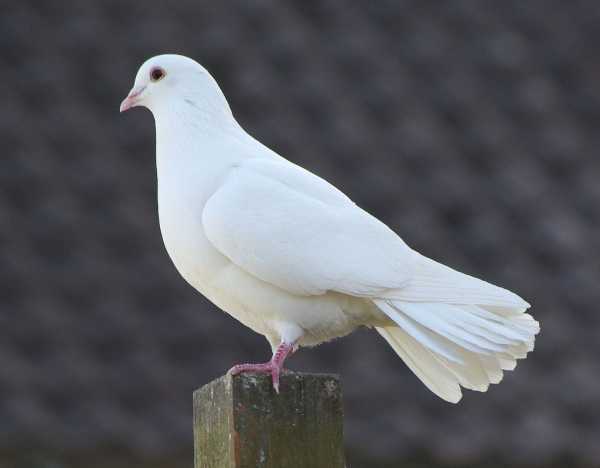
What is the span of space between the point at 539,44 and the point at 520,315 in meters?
3.16

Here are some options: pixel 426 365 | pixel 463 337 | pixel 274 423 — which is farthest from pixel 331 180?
pixel 274 423

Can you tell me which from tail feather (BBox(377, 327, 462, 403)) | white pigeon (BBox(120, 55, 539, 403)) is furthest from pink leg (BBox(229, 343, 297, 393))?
tail feather (BBox(377, 327, 462, 403))

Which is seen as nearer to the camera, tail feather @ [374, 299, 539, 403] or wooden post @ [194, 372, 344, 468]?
wooden post @ [194, 372, 344, 468]

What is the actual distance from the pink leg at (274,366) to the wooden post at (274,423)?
22 mm

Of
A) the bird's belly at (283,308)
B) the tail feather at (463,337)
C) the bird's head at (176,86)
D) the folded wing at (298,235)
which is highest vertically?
the bird's head at (176,86)

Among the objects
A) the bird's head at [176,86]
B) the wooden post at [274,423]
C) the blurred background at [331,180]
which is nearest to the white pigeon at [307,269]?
the bird's head at [176,86]

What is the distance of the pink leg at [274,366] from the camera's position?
325cm

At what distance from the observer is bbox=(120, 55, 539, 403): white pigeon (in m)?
3.73

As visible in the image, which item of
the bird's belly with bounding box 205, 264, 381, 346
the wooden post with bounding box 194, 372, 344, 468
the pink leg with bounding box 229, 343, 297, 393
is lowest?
the wooden post with bounding box 194, 372, 344, 468

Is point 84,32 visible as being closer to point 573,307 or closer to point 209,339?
point 209,339

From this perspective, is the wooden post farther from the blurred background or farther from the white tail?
the blurred background

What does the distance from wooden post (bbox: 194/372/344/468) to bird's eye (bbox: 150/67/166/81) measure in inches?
45.5

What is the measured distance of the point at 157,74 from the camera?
4.16 m

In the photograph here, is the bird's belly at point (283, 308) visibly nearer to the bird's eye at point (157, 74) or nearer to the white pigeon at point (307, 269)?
the white pigeon at point (307, 269)
